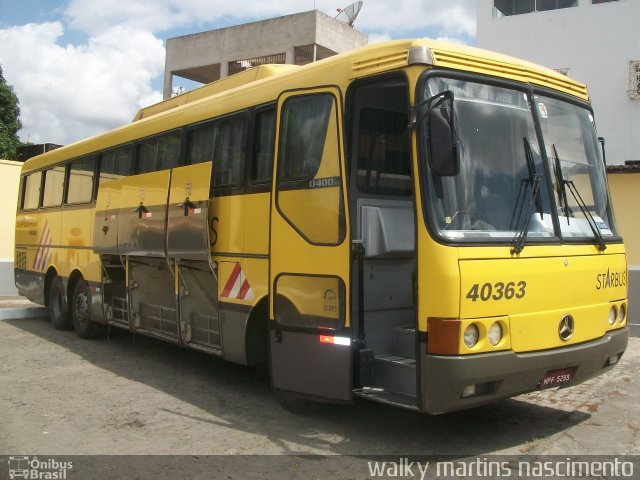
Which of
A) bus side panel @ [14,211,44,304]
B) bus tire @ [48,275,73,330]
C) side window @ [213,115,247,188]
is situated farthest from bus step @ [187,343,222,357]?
bus side panel @ [14,211,44,304]

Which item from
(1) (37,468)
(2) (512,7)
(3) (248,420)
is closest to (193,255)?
(3) (248,420)

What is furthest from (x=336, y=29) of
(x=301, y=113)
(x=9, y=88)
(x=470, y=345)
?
(x=470, y=345)

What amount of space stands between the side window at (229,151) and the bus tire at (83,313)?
4087 mm

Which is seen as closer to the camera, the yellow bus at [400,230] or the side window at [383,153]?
the yellow bus at [400,230]

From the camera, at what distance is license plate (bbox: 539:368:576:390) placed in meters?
4.86

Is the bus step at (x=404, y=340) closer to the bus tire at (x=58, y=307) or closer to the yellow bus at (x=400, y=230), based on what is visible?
the yellow bus at (x=400, y=230)

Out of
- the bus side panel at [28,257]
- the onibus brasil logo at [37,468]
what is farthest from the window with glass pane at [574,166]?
the bus side panel at [28,257]

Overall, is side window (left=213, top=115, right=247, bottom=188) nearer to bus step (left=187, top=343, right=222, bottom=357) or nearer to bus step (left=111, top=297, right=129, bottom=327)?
bus step (left=187, top=343, right=222, bottom=357)

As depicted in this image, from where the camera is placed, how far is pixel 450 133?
4469 mm

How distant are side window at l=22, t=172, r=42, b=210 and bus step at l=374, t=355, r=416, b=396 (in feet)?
29.7

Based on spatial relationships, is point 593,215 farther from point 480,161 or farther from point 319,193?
point 319,193

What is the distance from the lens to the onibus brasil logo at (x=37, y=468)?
4.59 meters

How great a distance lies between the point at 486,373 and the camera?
4457 millimetres

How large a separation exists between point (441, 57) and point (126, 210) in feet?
16.6
